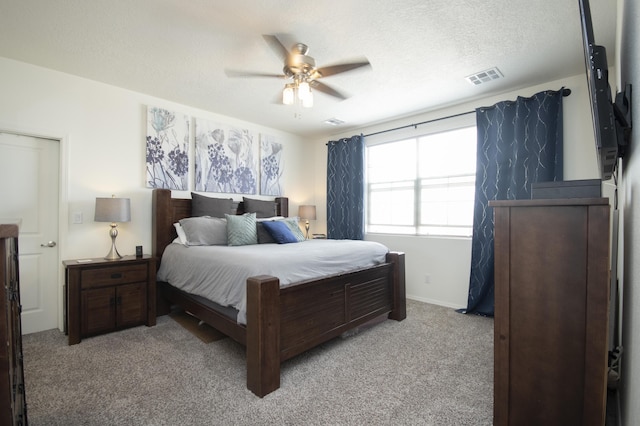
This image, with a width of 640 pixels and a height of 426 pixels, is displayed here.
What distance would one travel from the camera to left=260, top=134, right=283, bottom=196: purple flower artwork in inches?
187

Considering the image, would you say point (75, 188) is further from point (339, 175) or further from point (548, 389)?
point (548, 389)

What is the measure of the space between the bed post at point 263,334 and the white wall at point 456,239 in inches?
105

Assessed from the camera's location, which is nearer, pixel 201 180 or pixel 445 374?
pixel 445 374

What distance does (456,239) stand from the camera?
381 cm

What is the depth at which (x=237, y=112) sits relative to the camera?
13.6ft

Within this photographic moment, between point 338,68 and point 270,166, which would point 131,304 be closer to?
point 270,166

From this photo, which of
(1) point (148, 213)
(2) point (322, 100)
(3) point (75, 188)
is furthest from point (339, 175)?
(3) point (75, 188)

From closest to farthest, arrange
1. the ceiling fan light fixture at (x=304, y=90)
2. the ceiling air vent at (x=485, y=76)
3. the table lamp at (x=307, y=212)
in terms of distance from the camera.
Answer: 1. the ceiling fan light fixture at (x=304, y=90)
2. the ceiling air vent at (x=485, y=76)
3. the table lamp at (x=307, y=212)

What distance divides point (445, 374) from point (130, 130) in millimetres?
4015

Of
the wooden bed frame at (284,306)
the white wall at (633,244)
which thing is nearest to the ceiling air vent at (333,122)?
the wooden bed frame at (284,306)

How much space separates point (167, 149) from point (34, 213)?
1451 mm

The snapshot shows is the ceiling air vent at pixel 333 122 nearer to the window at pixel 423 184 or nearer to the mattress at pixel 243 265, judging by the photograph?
the window at pixel 423 184

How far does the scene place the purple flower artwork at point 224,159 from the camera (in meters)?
4.02

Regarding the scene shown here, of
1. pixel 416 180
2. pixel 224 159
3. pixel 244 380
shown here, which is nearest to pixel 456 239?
pixel 416 180
